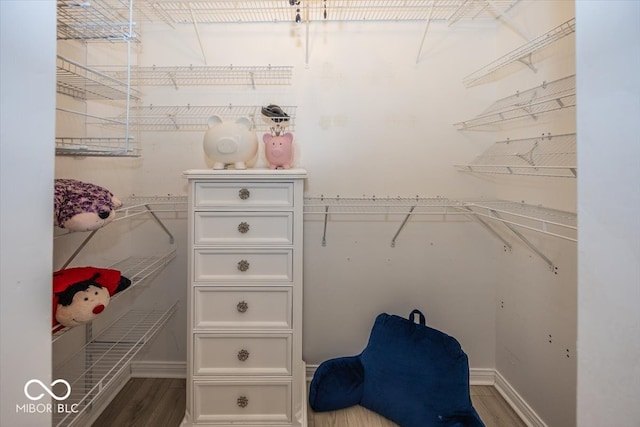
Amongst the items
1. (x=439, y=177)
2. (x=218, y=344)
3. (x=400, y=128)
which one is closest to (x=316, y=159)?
(x=400, y=128)

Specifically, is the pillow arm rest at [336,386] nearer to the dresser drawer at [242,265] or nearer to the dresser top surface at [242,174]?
the dresser drawer at [242,265]

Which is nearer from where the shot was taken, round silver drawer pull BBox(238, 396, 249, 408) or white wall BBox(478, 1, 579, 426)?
white wall BBox(478, 1, 579, 426)

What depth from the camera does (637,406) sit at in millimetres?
684

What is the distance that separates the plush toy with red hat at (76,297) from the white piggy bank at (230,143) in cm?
69

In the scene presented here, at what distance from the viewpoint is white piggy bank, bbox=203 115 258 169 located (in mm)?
1499

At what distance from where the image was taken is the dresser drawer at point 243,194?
4.69ft

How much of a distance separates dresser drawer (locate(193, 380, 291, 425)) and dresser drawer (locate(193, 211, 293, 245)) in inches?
24.6

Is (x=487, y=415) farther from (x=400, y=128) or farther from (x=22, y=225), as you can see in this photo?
(x=22, y=225)

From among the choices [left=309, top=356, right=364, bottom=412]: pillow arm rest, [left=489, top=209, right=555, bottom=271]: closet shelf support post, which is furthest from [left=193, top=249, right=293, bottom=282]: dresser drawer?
[left=489, top=209, right=555, bottom=271]: closet shelf support post

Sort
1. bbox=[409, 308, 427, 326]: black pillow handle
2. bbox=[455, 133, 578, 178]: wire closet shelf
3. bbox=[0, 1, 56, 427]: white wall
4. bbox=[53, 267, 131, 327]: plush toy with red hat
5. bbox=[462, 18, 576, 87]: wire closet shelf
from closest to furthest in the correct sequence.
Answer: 1. bbox=[0, 1, 56, 427]: white wall
2. bbox=[53, 267, 131, 327]: plush toy with red hat
3. bbox=[462, 18, 576, 87]: wire closet shelf
4. bbox=[455, 133, 578, 178]: wire closet shelf
5. bbox=[409, 308, 427, 326]: black pillow handle

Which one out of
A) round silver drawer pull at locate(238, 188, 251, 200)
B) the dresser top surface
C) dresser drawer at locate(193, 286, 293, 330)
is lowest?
dresser drawer at locate(193, 286, 293, 330)

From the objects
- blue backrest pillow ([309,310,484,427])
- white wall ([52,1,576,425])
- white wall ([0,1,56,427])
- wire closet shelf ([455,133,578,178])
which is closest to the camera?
white wall ([0,1,56,427])

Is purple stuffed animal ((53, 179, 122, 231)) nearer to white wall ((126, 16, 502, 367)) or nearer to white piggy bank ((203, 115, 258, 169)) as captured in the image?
white piggy bank ((203, 115, 258, 169))

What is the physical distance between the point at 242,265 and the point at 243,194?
314 mm
